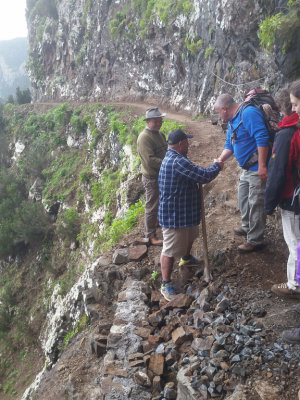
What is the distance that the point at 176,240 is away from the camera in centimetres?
423

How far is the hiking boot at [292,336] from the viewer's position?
2.82 m

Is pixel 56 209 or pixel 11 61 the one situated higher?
pixel 11 61

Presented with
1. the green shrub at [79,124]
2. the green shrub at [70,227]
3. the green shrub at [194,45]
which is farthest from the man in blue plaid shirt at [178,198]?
the green shrub at [79,124]

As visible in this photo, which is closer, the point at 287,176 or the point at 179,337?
the point at 287,176

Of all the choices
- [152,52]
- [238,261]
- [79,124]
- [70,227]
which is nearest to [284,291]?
[238,261]

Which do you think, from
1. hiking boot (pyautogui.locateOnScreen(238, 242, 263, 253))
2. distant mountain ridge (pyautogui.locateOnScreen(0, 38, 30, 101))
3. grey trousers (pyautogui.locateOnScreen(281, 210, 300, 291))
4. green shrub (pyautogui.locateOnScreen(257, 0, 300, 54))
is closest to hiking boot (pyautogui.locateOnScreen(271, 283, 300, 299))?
grey trousers (pyautogui.locateOnScreen(281, 210, 300, 291))

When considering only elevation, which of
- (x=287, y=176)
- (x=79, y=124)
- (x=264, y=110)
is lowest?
(x=79, y=124)

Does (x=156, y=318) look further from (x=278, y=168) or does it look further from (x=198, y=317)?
(x=278, y=168)

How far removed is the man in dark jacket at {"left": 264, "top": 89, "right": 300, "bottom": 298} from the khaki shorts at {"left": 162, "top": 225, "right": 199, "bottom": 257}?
1.28 meters

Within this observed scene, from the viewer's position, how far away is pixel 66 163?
2077 centimetres

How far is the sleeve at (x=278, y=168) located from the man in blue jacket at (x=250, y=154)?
2.13 ft

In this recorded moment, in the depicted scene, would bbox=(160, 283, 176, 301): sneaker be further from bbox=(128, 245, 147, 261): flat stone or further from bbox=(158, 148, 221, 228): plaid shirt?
bbox=(128, 245, 147, 261): flat stone

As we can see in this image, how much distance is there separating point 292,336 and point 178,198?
191 cm

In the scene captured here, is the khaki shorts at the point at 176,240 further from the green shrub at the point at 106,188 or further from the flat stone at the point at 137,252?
the green shrub at the point at 106,188
